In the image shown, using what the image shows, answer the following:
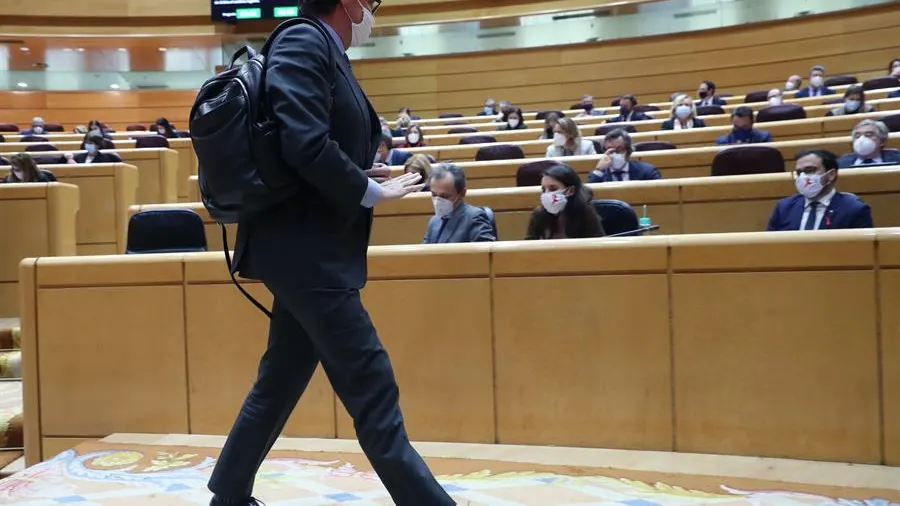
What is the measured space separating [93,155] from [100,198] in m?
1.75

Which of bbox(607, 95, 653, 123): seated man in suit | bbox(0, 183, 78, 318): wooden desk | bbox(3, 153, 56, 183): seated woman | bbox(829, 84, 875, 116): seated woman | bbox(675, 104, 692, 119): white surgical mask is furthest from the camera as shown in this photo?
bbox(607, 95, 653, 123): seated man in suit

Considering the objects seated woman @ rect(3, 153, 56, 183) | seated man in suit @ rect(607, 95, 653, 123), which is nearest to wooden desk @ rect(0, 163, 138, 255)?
seated woman @ rect(3, 153, 56, 183)

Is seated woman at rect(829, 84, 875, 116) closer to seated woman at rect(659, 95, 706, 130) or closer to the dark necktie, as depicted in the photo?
seated woman at rect(659, 95, 706, 130)

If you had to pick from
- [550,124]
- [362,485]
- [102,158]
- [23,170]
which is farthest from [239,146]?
[102,158]

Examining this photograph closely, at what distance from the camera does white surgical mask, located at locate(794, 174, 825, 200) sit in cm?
384

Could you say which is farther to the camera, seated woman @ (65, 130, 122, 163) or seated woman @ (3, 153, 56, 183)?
seated woman @ (65, 130, 122, 163)

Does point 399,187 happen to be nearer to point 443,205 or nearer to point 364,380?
point 364,380

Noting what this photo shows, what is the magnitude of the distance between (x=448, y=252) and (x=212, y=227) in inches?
91.6

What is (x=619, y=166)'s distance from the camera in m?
5.38

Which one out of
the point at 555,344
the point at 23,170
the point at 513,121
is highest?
the point at 513,121

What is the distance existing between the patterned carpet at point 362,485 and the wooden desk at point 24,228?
291cm

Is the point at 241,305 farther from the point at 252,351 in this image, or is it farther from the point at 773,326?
the point at 773,326

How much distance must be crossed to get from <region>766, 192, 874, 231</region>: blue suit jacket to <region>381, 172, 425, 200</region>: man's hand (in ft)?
8.33

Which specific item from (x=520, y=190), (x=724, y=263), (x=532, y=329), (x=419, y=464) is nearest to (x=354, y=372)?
(x=419, y=464)
